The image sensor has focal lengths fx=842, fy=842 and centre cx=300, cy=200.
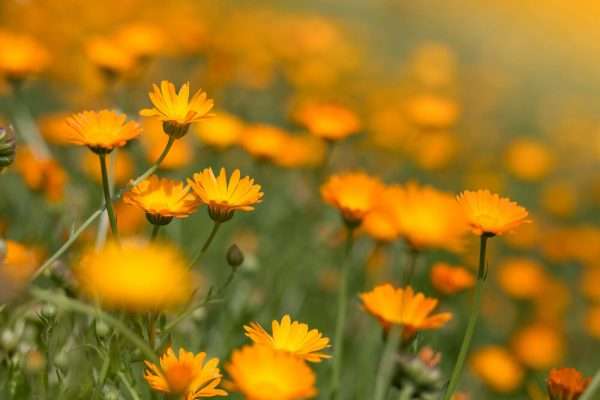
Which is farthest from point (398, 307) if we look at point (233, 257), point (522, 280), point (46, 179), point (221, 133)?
point (522, 280)

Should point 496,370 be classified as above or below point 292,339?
below

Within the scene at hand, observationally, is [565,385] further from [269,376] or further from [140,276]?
[140,276]

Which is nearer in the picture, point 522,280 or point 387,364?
point 387,364

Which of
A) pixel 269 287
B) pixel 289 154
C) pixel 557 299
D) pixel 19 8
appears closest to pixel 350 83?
pixel 19 8

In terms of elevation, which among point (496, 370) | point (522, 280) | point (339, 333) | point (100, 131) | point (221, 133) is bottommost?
point (522, 280)

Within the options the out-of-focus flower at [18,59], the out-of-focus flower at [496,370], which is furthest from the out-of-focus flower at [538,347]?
the out-of-focus flower at [18,59]

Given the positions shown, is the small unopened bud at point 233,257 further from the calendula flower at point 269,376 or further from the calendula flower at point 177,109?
the calendula flower at point 269,376

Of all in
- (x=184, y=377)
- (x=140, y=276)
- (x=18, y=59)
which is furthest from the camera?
(x=18, y=59)
